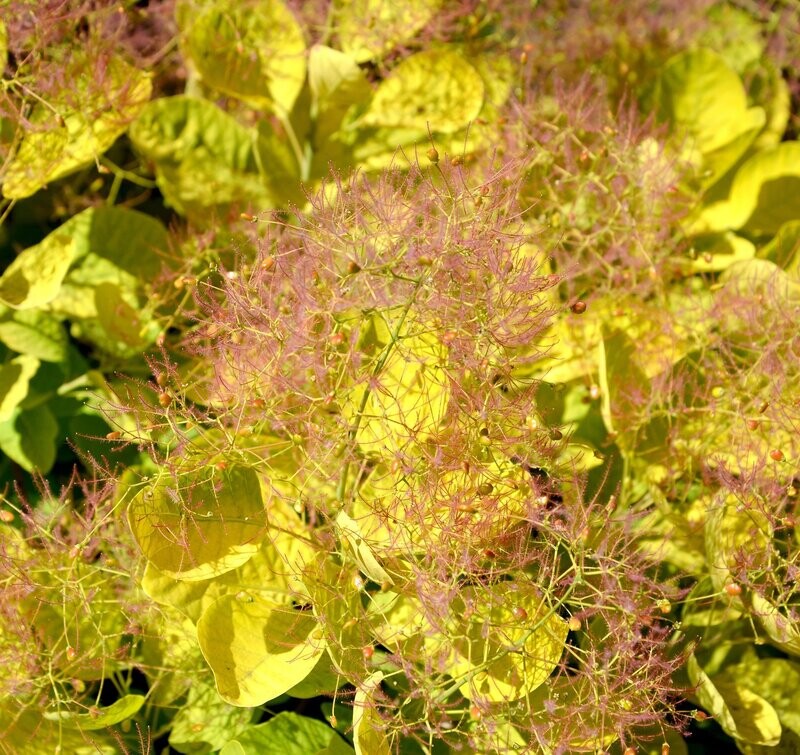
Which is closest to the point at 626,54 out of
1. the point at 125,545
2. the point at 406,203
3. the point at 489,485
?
the point at 406,203

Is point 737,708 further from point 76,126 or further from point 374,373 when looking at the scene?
point 76,126

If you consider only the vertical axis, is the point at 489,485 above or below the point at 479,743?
above

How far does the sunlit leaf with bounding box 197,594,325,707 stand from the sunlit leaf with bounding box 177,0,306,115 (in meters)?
0.49

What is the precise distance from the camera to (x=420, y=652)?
679mm

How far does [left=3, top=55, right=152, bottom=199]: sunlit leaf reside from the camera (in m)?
Result: 0.83

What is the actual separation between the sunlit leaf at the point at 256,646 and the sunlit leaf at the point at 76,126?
401 mm

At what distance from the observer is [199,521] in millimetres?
658

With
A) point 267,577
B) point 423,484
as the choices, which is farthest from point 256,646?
point 423,484

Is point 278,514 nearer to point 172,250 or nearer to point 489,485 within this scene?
point 489,485

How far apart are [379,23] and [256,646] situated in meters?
0.60

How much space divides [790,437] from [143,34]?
0.71 m

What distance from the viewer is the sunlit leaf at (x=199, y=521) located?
2.10ft

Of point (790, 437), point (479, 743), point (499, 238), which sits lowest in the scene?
point (479, 743)

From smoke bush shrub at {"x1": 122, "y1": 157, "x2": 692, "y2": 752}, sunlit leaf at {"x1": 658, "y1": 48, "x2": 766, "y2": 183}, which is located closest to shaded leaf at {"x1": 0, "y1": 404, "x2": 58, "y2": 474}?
smoke bush shrub at {"x1": 122, "y1": 157, "x2": 692, "y2": 752}
